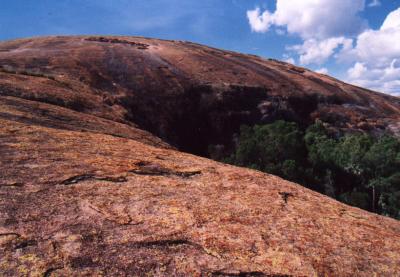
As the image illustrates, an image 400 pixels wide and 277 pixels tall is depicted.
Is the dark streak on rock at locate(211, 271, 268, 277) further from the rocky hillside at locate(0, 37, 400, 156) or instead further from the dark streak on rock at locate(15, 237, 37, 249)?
the rocky hillside at locate(0, 37, 400, 156)

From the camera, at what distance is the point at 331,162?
37250mm

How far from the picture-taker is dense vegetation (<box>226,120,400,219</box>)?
3272 centimetres

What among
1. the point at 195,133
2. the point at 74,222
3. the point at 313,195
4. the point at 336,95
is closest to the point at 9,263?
the point at 74,222

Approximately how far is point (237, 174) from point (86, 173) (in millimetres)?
4337

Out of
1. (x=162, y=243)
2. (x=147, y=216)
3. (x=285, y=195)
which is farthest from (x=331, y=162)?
(x=162, y=243)

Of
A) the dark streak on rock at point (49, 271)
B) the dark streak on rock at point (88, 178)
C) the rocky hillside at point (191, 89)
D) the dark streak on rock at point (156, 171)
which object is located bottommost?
the dark streak on rock at point (49, 271)

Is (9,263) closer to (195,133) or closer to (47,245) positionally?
(47,245)

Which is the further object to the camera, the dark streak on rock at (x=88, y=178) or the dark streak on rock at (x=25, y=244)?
the dark streak on rock at (x=88, y=178)

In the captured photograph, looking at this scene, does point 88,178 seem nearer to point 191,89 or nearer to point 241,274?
point 241,274

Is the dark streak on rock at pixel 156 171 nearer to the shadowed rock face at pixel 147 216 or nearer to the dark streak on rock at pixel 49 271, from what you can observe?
the shadowed rock face at pixel 147 216

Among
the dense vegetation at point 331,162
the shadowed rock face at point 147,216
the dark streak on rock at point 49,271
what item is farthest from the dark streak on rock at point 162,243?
the dense vegetation at point 331,162

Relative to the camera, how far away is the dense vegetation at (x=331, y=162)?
32.7 metres

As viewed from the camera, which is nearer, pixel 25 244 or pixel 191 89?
pixel 25 244

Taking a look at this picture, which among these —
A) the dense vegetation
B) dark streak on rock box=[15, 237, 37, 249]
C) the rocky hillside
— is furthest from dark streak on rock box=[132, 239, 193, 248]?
the dense vegetation
